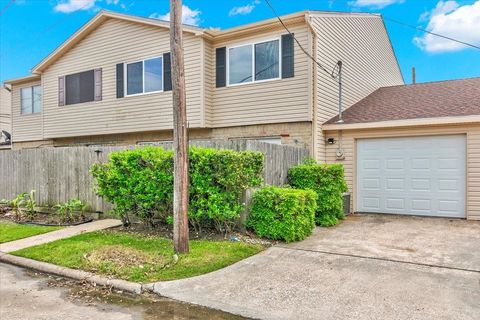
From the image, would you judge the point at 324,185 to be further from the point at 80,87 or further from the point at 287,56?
the point at 80,87

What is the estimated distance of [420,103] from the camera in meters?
11.5

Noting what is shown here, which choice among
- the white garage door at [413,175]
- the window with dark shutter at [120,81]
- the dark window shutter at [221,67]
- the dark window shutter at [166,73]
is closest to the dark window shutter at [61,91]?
the window with dark shutter at [120,81]

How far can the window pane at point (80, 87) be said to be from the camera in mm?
14797

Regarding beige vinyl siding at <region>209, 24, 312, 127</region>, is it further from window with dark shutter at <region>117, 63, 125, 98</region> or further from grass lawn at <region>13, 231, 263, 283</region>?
grass lawn at <region>13, 231, 263, 283</region>

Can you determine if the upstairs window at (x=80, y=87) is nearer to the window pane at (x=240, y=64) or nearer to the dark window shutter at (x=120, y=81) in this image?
the dark window shutter at (x=120, y=81)

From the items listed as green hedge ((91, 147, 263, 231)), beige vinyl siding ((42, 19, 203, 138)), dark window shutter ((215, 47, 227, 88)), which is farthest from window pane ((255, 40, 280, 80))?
green hedge ((91, 147, 263, 231))

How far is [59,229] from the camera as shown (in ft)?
27.1

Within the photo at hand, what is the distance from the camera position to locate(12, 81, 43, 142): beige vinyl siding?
16859 mm

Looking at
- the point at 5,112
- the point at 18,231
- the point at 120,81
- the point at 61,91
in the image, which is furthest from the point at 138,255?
the point at 5,112

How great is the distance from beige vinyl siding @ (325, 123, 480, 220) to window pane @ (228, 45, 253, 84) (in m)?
3.52

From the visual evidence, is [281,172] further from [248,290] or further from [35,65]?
[35,65]

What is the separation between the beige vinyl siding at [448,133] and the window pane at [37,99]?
531 inches

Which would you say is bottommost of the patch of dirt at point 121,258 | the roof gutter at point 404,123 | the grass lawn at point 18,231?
the grass lawn at point 18,231

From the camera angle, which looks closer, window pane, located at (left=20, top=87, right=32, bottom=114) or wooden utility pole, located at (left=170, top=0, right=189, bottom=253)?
wooden utility pole, located at (left=170, top=0, right=189, bottom=253)
